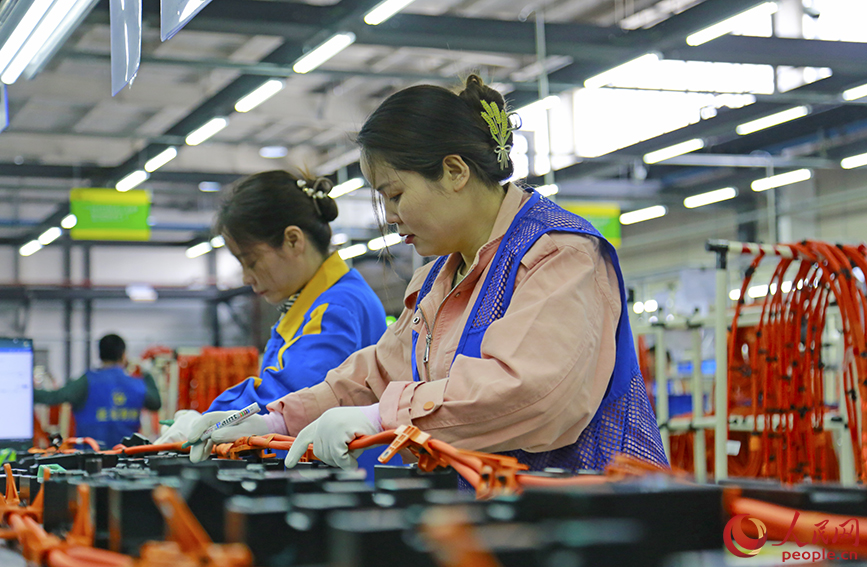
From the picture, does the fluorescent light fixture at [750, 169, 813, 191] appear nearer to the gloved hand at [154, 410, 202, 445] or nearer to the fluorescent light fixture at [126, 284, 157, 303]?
the gloved hand at [154, 410, 202, 445]

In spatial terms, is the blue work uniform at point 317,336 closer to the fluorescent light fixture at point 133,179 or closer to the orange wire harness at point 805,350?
the orange wire harness at point 805,350

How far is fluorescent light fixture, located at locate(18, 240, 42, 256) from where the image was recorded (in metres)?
20.1

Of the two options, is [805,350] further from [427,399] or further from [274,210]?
[427,399]

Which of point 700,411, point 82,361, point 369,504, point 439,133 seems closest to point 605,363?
point 439,133

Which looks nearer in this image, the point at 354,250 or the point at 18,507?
the point at 18,507

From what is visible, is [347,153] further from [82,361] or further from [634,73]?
[82,361]

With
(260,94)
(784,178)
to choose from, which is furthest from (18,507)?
(784,178)

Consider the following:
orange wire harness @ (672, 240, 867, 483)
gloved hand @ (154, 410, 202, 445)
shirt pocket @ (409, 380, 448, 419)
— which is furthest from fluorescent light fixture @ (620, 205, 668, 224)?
shirt pocket @ (409, 380, 448, 419)

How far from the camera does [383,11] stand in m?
7.25

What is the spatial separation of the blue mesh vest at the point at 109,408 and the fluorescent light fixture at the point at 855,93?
783 cm

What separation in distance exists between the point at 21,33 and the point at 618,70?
259 inches

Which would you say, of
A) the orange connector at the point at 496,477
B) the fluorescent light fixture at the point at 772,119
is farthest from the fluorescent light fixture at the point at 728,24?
the orange connector at the point at 496,477

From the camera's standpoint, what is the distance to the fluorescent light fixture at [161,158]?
40.4ft

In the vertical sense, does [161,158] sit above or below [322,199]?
above
